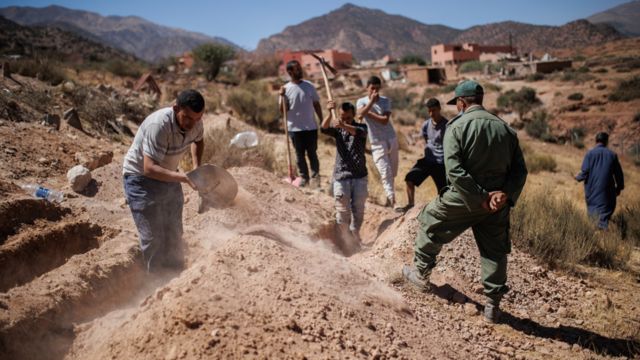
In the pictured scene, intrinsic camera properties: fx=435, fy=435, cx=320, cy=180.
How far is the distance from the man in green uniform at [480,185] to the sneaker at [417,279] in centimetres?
36

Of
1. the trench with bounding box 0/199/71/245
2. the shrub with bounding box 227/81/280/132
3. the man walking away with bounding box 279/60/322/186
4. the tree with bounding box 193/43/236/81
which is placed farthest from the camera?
the tree with bounding box 193/43/236/81

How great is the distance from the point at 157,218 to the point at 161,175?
1.85 feet

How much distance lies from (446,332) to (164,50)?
161392 millimetres

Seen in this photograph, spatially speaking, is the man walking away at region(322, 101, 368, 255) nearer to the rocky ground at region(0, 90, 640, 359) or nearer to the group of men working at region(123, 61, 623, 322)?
the rocky ground at region(0, 90, 640, 359)

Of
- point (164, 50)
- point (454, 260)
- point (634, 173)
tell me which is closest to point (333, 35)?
point (164, 50)

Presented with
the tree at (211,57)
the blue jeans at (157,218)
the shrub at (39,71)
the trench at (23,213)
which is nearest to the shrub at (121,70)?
the tree at (211,57)

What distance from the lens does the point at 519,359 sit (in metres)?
3.21

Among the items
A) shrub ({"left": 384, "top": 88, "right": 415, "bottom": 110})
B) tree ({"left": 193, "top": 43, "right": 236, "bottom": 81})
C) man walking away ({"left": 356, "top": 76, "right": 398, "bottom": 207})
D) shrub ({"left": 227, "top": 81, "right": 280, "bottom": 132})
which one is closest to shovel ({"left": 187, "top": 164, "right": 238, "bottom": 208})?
man walking away ({"left": 356, "top": 76, "right": 398, "bottom": 207})

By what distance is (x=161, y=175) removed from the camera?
10.7ft

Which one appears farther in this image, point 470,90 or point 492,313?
point 492,313

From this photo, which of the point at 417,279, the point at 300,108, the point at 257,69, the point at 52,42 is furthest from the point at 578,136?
the point at 52,42

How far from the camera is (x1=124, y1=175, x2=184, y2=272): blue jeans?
3.53 m

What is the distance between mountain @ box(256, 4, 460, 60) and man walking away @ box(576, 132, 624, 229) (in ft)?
309

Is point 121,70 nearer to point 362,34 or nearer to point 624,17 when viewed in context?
point 362,34
